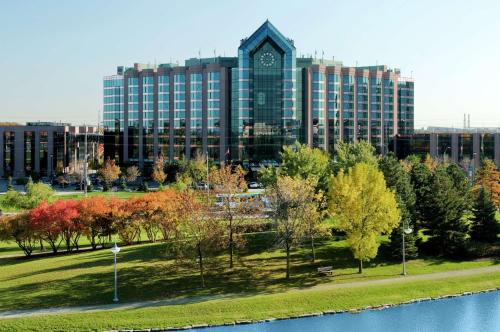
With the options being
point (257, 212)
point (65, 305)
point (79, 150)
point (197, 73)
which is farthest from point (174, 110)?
point (65, 305)

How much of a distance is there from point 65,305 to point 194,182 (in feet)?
184

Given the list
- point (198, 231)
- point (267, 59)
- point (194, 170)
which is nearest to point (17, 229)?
point (198, 231)

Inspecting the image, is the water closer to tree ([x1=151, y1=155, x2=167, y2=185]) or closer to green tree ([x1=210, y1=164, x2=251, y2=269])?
green tree ([x1=210, y1=164, x2=251, y2=269])

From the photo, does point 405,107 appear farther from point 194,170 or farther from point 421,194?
point 421,194

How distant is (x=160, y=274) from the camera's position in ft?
140

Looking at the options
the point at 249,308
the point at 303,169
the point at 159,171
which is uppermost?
the point at 303,169

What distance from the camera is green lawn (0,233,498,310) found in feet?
127

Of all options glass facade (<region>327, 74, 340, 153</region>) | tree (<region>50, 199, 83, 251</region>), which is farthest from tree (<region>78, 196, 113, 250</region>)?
glass facade (<region>327, 74, 340, 153</region>)

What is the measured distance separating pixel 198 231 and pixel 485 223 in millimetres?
25883

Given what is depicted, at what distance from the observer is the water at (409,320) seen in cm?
3409

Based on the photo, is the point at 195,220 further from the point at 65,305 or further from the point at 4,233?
the point at 4,233

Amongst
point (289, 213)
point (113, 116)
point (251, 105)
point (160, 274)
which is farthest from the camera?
point (113, 116)

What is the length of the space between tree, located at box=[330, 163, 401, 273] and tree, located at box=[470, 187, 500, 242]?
37.3 feet

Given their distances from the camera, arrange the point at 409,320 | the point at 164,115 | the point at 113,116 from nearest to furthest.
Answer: the point at 409,320 → the point at 164,115 → the point at 113,116
